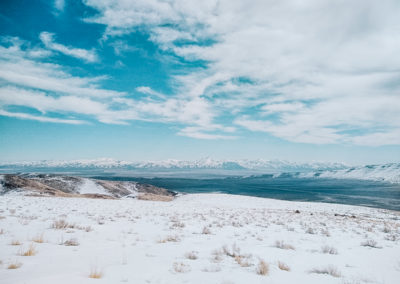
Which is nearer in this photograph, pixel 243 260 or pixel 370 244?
pixel 243 260

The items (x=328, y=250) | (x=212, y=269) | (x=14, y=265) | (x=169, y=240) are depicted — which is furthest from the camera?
(x=169, y=240)

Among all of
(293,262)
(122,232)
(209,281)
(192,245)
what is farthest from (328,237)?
(122,232)

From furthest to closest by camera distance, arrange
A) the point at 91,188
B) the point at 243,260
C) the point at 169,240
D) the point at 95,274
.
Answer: the point at 91,188
the point at 169,240
the point at 243,260
the point at 95,274

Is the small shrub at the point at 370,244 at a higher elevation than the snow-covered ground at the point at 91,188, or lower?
higher

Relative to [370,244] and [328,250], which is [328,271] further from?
[370,244]

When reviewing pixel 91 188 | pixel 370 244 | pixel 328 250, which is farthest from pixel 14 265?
pixel 91 188

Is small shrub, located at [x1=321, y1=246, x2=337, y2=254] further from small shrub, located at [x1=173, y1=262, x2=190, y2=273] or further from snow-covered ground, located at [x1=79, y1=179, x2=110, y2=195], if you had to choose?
snow-covered ground, located at [x1=79, y1=179, x2=110, y2=195]

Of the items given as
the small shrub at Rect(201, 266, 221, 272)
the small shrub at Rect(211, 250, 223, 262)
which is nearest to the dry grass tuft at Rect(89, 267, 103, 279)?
the small shrub at Rect(201, 266, 221, 272)

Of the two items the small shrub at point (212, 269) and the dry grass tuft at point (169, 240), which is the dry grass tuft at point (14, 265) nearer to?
the small shrub at point (212, 269)

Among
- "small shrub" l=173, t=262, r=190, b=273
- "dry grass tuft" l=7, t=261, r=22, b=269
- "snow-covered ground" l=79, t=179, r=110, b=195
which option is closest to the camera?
"dry grass tuft" l=7, t=261, r=22, b=269

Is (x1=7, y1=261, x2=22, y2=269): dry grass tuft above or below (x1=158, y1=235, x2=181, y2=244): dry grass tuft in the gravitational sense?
above

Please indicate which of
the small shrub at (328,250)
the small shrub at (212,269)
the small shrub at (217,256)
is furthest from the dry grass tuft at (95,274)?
the small shrub at (328,250)

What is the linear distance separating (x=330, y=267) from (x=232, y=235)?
4.38 metres

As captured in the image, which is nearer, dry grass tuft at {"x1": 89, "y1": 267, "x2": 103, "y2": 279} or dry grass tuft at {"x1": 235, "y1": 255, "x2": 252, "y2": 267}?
dry grass tuft at {"x1": 89, "y1": 267, "x2": 103, "y2": 279}
